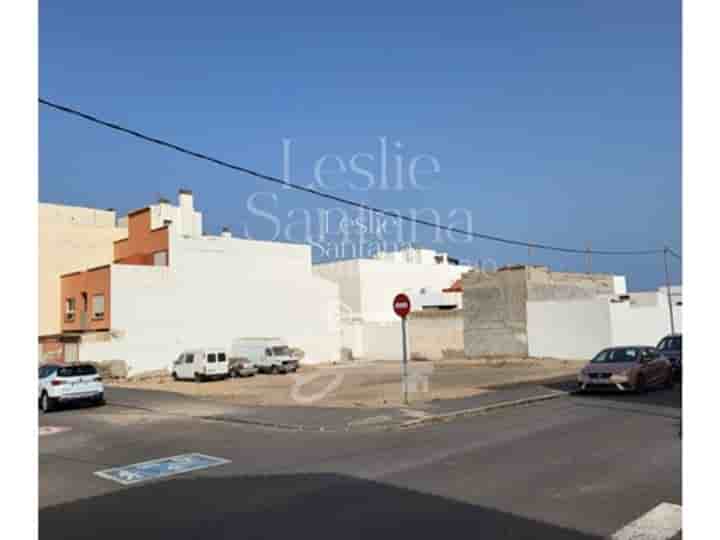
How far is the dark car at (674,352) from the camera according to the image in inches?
951

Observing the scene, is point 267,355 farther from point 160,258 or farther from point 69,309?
point 69,309

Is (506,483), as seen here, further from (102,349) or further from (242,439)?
(102,349)

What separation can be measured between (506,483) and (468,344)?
39.1m

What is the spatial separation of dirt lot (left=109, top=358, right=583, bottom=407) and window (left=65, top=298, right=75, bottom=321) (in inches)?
332

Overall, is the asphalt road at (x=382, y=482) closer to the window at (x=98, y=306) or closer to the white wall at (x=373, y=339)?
the window at (x=98, y=306)

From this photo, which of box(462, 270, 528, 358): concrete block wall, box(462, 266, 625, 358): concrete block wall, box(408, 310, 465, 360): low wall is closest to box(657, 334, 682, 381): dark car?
box(462, 266, 625, 358): concrete block wall

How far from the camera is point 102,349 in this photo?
121 feet

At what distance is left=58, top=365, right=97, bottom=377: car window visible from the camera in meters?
21.3

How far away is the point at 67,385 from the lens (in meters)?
21.1

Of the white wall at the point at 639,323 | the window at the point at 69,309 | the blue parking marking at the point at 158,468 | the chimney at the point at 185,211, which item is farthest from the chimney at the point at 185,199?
the blue parking marking at the point at 158,468

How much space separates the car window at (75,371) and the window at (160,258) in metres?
20.4

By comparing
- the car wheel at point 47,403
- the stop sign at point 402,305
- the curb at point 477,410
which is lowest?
the car wheel at point 47,403

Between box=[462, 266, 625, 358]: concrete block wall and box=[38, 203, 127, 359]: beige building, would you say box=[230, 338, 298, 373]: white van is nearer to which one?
box=[38, 203, 127, 359]: beige building

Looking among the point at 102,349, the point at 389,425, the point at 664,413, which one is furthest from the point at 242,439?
the point at 102,349
